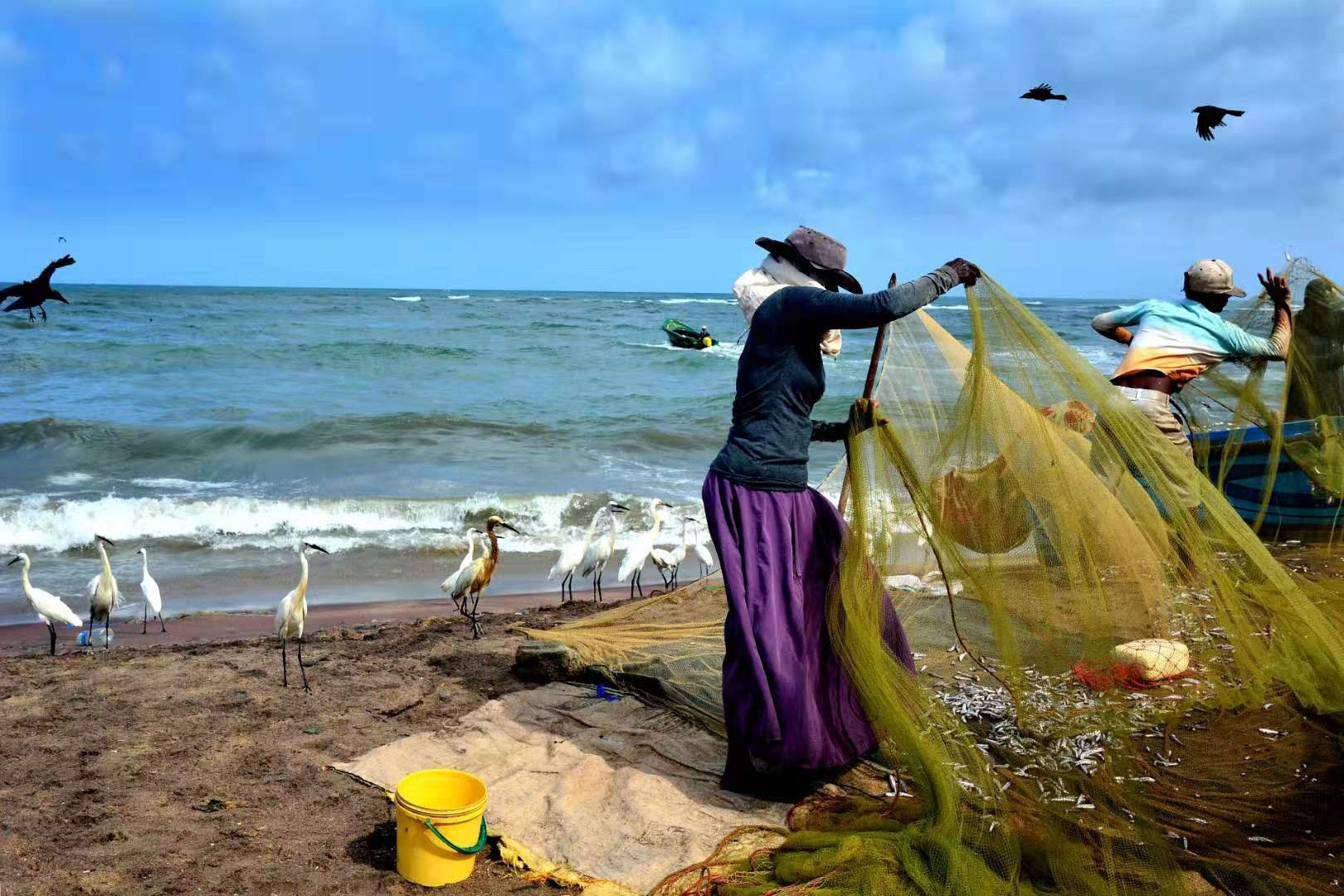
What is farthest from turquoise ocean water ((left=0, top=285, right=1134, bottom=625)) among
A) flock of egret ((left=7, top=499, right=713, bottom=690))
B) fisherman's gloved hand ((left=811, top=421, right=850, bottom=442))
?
flock of egret ((left=7, top=499, right=713, bottom=690))

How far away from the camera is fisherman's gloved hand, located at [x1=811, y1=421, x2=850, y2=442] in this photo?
12.3 ft

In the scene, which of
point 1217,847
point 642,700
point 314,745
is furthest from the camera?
point 642,700

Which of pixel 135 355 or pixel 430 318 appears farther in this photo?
pixel 430 318

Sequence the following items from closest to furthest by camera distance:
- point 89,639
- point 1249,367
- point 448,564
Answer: point 1249,367 < point 89,639 < point 448,564

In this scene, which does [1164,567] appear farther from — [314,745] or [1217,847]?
[314,745]

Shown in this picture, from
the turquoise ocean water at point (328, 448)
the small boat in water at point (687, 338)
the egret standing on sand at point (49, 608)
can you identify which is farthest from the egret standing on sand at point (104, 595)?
the small boat in water at point (687, 338)

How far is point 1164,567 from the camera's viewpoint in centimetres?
336

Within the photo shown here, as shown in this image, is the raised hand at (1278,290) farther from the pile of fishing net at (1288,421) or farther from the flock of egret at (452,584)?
the flock of egret at (452,584)

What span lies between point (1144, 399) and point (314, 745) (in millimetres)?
3959

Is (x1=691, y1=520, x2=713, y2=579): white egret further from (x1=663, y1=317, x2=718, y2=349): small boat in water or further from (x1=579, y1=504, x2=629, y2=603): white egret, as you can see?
(x1=663, y1=317, x2=718, y2=349): small boat in water

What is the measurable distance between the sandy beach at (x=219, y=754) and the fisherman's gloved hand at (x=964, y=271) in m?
2.31

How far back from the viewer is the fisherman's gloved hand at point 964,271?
338 cm

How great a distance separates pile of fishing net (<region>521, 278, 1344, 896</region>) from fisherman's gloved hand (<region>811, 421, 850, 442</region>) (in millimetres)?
106

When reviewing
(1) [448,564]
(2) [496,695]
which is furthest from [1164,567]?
(1) [448,564]
